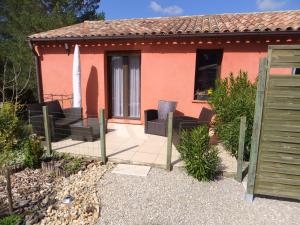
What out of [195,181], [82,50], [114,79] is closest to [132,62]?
[114,79]

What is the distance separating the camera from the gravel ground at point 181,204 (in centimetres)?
366

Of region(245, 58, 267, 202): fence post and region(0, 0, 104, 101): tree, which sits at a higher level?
Result: region(0, 0, 104, 101): tree

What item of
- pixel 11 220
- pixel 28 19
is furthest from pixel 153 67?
pixel 28 19

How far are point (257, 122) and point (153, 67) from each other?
522 cm

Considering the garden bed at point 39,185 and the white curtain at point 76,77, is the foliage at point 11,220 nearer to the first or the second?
the garden bed at point 39,185

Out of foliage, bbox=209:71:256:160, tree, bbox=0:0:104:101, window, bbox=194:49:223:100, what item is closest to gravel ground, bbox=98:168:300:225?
foliage, bbox=209:71:256:160

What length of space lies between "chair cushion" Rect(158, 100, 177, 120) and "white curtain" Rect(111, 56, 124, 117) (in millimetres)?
1904

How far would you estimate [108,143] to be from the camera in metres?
6.62

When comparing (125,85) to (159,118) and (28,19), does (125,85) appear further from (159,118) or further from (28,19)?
(28,19)

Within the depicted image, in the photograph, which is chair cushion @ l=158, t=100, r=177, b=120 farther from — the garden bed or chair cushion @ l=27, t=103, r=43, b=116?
chair cushion @ l=27, t=103, r=43, b=116

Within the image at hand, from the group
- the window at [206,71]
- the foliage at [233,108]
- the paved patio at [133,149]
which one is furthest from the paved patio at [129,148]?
the window at [206,71]

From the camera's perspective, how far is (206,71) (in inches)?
323

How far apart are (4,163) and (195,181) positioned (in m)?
4.25

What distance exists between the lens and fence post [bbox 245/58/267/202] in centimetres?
356
